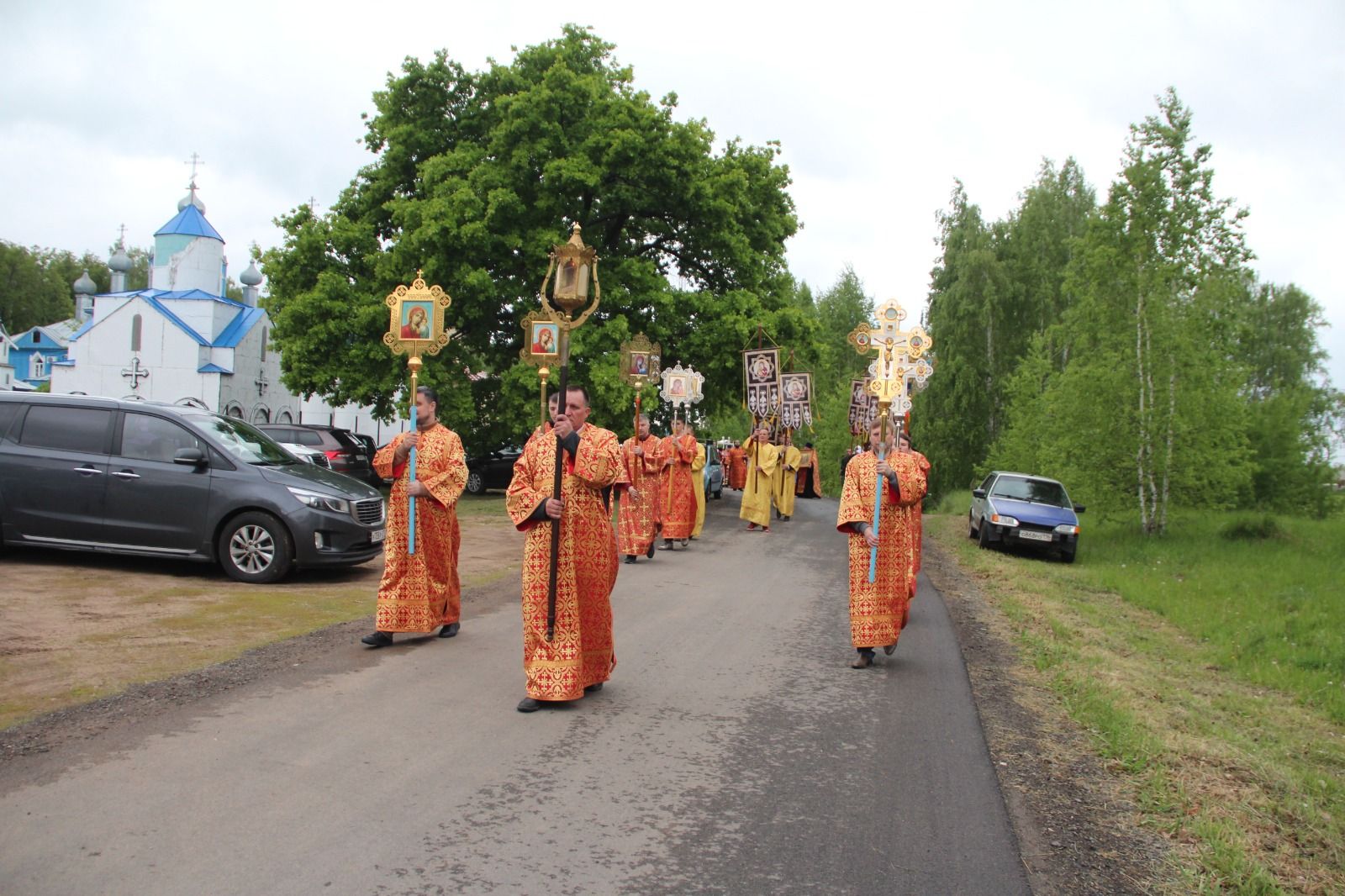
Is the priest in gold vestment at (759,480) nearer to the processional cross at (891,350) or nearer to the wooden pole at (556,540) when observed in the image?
the processional cross at (891,350)

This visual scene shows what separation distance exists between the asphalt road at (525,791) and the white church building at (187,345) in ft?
141

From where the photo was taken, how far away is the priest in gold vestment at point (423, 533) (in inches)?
323

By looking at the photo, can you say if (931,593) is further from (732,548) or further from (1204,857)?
(1204,857)

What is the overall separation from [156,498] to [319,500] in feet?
5.18

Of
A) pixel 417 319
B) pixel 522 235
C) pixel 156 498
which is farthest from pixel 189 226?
pixel 417 319

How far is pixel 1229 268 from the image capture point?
20891 millimetres

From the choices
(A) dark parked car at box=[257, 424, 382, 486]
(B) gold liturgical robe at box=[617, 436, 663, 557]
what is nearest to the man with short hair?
(B) gold liturgical robe at box=[617, 436, 663, 557]

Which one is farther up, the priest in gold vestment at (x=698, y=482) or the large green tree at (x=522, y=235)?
the large green tree at (x=522, y=235)

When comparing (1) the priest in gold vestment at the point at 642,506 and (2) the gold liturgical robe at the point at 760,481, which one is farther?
(2) the gold liturgical robe at the point at 760,481

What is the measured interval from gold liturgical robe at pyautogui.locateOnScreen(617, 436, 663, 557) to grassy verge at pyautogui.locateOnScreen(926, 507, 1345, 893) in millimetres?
4679

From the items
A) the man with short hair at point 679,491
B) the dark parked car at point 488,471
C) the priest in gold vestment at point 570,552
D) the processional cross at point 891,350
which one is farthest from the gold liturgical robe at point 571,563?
the dark parked car at point 488,471

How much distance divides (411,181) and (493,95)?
3.05 meters

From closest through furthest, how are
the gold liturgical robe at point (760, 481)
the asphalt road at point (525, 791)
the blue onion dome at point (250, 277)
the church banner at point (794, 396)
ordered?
the asphalt road at point (525, 791) < the gold liturgical robe at point (760, 481) < the church banner at point (794, 396) < the blue onion dome at point (250, 277)

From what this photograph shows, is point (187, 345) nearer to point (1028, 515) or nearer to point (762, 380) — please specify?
point (762, 380)
